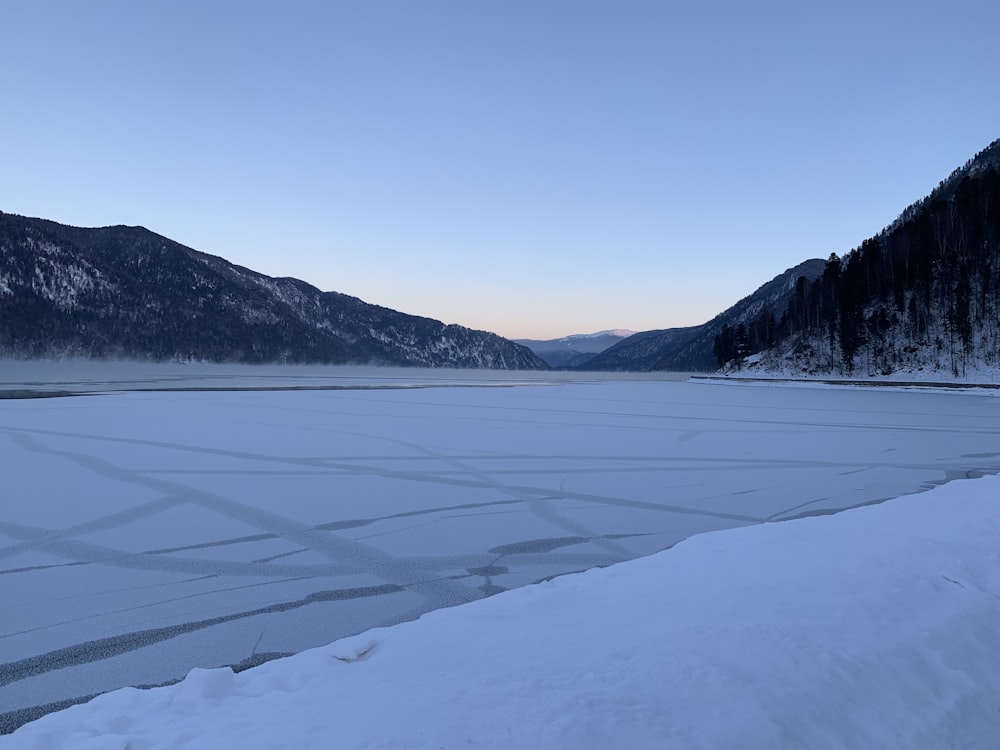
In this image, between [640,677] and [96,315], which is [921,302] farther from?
[96,315]

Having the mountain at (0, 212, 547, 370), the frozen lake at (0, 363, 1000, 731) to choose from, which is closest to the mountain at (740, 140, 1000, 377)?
the frozen lake at (0, 363, 1000, 731)

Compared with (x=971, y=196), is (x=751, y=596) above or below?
below

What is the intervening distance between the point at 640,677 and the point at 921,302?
67180 millimetres

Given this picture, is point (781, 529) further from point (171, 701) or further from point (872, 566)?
point (171, 701)

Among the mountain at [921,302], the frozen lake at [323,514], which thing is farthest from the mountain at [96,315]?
the mountain at [921,302]

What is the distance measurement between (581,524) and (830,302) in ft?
255

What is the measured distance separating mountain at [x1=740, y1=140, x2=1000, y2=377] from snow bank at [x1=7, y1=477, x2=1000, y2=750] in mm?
54112

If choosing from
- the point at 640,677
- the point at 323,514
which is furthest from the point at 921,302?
the point at 640,677

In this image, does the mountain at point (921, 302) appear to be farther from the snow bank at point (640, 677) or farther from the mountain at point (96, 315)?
the mountain at point (96, 315)

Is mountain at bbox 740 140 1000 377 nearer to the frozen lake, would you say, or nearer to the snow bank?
the frozen lake

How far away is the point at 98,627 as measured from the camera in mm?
3789

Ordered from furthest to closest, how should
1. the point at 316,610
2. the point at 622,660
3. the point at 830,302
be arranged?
the point at 830,302 < the point at 316,610 < the point at 622,660

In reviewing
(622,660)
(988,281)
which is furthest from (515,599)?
(988,281)

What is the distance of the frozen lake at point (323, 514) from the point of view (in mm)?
3773
